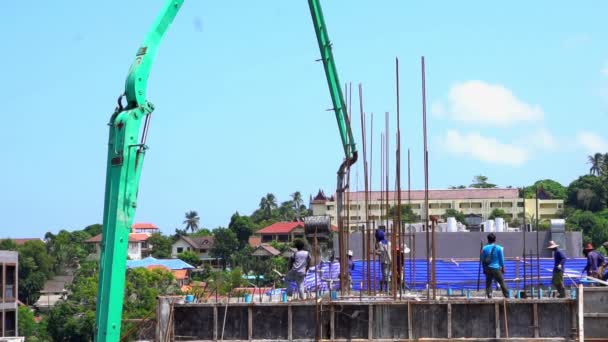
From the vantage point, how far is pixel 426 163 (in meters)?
23.6

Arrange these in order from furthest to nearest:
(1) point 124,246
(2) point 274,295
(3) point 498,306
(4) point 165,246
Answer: (4) point 165,246
(2) point 274,295
(3) point 498,306
(1) point 124,246

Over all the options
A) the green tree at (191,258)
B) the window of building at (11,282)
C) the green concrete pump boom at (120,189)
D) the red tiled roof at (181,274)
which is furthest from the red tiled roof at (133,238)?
the green concrete pump boom at (120,189)

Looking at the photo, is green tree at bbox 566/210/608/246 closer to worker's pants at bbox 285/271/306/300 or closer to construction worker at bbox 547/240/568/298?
construction worker at bbox 547/240/568/298

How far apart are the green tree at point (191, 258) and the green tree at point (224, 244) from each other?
3.62m

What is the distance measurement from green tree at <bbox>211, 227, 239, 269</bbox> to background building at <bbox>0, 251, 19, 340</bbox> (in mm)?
95749

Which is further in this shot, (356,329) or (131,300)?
(131,300)

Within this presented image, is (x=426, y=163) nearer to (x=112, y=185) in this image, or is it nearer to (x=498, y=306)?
(x=498, y=306)

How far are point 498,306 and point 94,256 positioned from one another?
144m

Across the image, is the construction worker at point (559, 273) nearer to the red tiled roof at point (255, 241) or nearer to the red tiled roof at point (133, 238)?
the red tiled roof at point (255, 241)

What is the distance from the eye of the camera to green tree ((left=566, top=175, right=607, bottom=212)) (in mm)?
152250

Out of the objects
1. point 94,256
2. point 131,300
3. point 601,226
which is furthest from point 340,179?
point 94,256

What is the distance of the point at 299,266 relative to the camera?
77.7ft

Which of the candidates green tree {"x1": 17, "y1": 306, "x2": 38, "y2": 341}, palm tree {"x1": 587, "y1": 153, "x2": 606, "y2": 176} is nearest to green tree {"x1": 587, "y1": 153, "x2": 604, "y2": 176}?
palm tree {"x1": 587, "y1": 153, "x2": 606, "y2": 176}

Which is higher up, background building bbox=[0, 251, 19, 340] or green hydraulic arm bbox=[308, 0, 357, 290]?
green hydraulic arm bbox=[308, 0, 357, 290]
